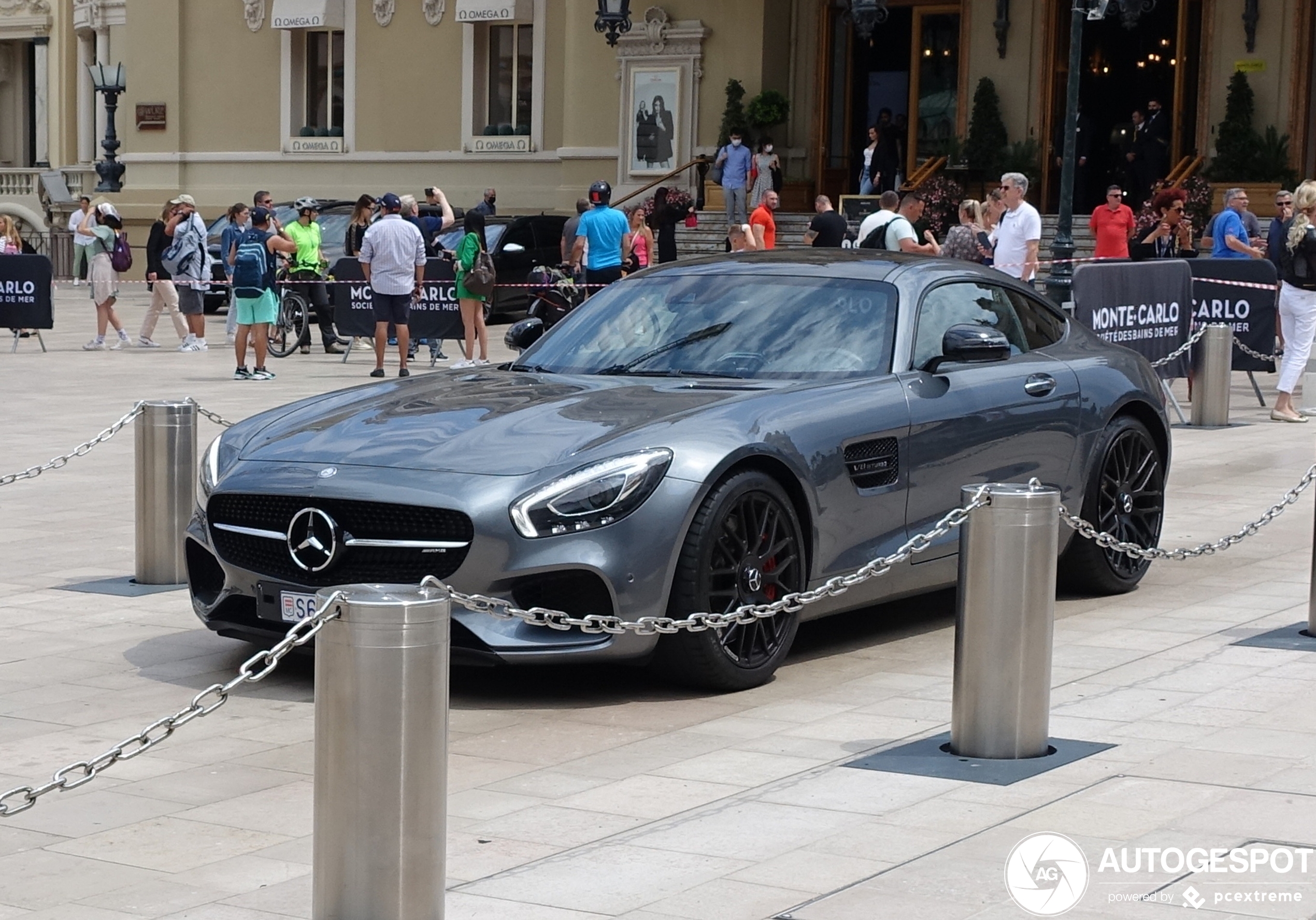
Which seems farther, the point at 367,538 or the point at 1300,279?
the point at 1300,279

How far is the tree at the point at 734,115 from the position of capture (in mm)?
33281

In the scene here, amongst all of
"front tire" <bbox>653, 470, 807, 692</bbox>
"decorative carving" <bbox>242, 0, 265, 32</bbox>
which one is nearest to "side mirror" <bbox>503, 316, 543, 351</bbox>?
"front tire" <bbox>653, 470, 807, 692</bbox>

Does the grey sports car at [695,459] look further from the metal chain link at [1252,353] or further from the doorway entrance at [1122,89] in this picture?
the doorway entrance at [1122,89]

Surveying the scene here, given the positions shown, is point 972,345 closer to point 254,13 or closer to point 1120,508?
point 1120,508

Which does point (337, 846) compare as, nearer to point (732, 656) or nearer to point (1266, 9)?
point (732, 656)

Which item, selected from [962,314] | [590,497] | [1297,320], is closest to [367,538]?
[590,497]

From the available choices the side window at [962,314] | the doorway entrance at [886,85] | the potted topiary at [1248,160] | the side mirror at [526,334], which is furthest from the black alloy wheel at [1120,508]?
the doorway entrance at [886,85]

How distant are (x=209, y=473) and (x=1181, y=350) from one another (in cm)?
1048

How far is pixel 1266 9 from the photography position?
29.6 metres

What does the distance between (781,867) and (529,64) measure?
114ft

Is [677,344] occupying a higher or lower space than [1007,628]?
higher

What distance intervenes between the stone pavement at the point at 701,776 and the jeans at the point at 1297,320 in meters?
6.83

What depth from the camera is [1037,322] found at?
29.3 feet

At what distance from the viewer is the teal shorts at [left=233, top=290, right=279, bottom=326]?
19688 millimetres
